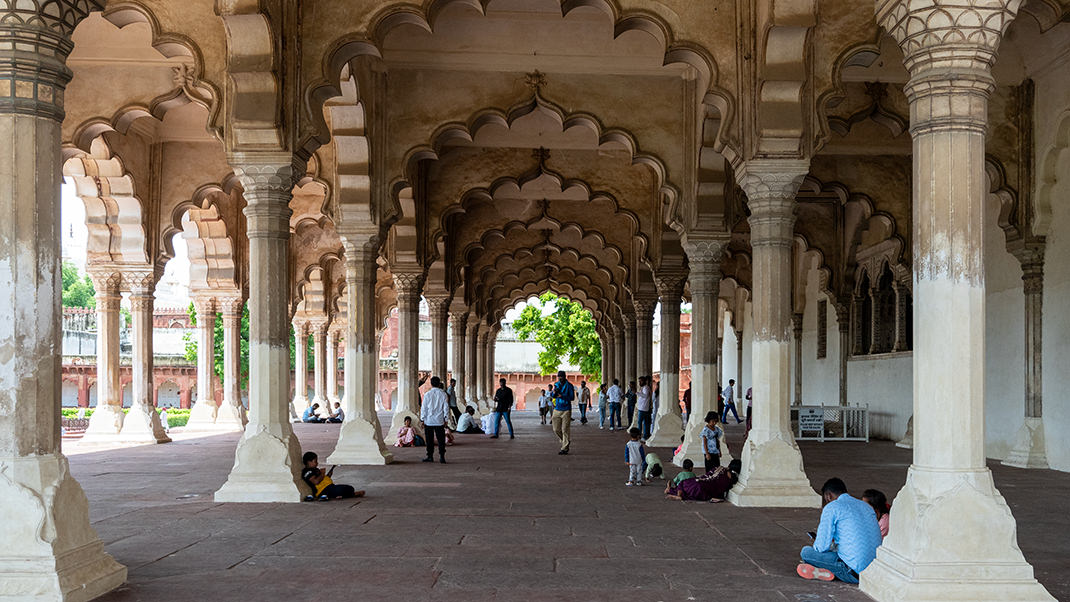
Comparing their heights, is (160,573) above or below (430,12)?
below

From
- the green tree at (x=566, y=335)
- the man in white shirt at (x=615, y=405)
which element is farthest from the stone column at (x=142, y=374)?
the green tree at (x=566, y=335)

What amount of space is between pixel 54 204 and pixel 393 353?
200 ft

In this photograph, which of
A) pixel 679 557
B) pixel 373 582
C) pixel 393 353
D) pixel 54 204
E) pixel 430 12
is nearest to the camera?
pixel 54 204

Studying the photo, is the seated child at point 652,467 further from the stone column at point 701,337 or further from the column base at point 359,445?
the column base at point 359,445

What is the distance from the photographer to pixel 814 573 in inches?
254

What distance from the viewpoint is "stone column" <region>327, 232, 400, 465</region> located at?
1405 cm

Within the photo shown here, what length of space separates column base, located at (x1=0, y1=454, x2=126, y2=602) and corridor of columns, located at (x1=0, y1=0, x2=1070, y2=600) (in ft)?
0.06

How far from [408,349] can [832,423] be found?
31.2ft

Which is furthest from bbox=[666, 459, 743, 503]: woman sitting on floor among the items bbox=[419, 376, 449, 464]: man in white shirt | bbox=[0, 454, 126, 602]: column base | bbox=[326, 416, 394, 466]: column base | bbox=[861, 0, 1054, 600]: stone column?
bbox=[0, 454, 126, 602]: column base

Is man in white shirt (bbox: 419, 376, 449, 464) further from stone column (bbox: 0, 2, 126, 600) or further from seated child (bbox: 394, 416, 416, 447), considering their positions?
Answer: stone column (bbox: 0, 2, 126, 600)

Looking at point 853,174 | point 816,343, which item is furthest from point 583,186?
point 816,343

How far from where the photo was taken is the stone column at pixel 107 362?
1847 cm

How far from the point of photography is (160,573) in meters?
6.55

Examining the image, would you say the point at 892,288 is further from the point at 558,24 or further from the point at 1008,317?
the point at 558,24
